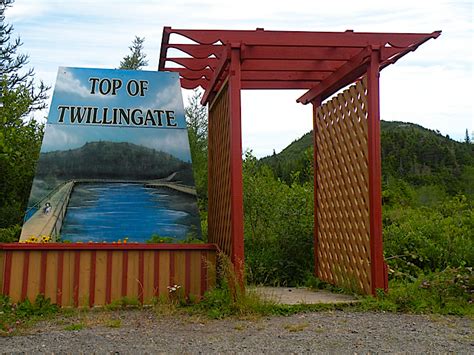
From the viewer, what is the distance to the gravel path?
3.90 m

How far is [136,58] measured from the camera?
2228 centimetres

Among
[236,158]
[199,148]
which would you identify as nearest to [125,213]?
[236,158]

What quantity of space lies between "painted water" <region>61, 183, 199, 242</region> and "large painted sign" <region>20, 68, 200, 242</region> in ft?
0.04

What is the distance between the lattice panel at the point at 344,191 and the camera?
582 cm

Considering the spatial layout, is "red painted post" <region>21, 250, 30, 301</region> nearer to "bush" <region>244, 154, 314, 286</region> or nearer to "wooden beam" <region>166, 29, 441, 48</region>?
"bush" <region>244, 154, 314, 286</region>

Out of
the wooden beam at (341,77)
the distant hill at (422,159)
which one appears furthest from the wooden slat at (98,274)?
the distant hill at (422,159)

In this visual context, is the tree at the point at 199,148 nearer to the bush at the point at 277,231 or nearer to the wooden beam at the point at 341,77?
the bush at the point at 277,231

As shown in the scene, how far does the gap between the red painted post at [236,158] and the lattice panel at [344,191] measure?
4.16 ft

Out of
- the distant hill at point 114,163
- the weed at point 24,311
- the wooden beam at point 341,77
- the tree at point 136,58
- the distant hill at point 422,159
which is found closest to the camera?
the weed at point 24,311

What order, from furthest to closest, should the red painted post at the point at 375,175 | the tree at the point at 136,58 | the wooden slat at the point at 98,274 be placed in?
the tree at the point at 136,58
the wooden slat at the point at 98,274
the red painted post at the point at 375,175

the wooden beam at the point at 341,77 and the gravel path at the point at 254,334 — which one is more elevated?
the wooden beam at the point at 341,77

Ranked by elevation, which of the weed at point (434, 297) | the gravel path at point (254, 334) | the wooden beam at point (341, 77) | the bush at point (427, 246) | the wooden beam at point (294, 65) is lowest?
the gravel path at point (254, 334)

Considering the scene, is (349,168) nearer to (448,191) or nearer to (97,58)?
(97,58)

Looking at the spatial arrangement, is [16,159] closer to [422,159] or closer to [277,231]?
[277,231]
